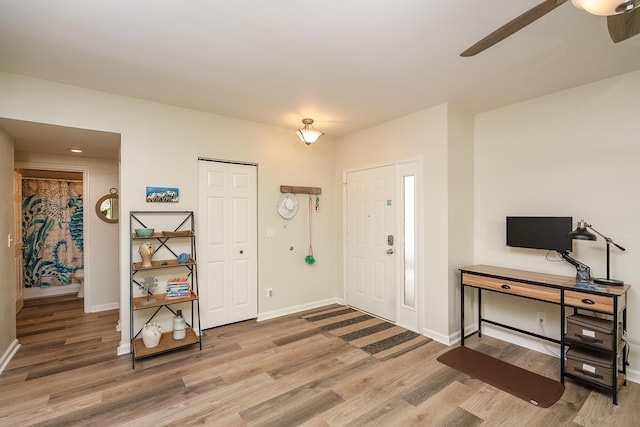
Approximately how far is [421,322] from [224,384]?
2239mm

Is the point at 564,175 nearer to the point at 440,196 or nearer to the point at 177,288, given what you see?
the point at 440,196

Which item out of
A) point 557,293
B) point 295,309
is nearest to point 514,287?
point 557,293

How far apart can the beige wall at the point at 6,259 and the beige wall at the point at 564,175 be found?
4963 millimetres

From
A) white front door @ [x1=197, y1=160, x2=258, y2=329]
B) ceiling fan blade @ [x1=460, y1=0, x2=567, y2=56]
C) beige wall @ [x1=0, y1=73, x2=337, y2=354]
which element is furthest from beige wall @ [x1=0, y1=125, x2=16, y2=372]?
ceiling fan blade @ [x1=460, y1=0, x2=567, y2=56]

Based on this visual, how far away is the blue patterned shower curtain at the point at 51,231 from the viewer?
5250 mm

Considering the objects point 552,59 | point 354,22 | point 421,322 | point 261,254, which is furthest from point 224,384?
point 552,59

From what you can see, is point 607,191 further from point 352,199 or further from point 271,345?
point 271,345

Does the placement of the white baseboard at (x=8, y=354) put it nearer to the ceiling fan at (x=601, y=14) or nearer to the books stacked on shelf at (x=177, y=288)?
the books stacked on shelf at (x=177, y=288)

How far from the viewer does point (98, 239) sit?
4.54 m

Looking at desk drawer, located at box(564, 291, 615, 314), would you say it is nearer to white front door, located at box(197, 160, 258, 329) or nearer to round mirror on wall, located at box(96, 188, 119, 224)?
white front door, located at box(197, 160, 258, 329)

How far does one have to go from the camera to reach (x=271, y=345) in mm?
3242

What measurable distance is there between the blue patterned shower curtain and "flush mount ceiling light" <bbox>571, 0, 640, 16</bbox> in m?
7.09

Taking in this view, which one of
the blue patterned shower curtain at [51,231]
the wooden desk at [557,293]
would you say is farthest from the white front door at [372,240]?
the blue patterned shower curtain at [51,231]

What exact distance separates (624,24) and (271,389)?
3152mm
